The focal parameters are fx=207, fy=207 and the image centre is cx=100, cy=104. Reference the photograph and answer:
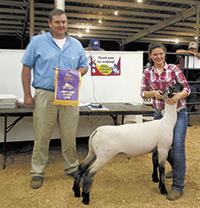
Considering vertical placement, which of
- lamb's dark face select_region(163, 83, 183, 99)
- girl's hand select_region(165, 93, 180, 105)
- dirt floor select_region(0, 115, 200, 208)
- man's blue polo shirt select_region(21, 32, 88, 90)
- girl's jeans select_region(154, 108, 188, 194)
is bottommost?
dirt floor select_region(0, 115, 200, 208)

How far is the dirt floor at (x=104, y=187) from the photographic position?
225 cm

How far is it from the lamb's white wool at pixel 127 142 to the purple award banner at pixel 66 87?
521 millimetres

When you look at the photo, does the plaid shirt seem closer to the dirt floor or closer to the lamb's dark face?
the lamb's dark face

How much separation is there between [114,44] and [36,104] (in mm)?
13287

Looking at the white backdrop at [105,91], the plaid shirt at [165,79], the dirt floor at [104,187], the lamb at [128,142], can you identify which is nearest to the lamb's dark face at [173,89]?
the lamb at [128,142]

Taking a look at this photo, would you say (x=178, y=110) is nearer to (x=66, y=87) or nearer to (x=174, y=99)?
(x=174, y=99)

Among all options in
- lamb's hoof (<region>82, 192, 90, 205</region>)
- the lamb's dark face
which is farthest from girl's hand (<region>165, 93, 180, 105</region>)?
lamb's hoof (<region>82, 192, 90, 205</region>)

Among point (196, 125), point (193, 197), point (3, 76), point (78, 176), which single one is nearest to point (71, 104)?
point (78, 176)

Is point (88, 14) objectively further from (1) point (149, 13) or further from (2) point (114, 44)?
(2) point (114, 44)

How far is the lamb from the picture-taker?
212 cm

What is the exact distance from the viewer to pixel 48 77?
2461mm

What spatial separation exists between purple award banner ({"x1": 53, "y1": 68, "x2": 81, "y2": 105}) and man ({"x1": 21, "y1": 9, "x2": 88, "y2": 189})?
0.55 ft

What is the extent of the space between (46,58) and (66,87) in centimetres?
41

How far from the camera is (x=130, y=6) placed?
26.4ft
